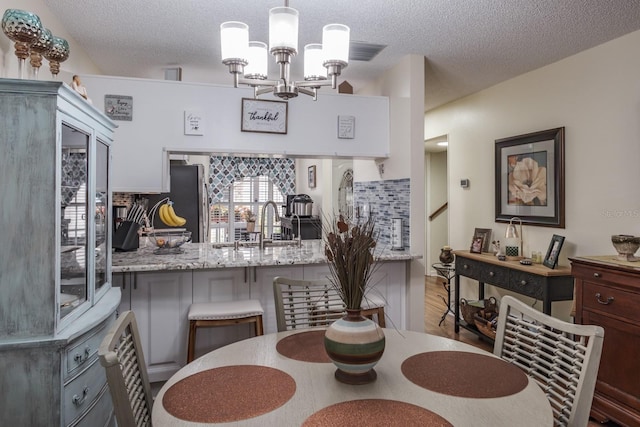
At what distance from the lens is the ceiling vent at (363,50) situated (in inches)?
115

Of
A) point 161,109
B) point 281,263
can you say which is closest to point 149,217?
point 161,109

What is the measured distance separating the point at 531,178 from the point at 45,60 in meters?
3.62

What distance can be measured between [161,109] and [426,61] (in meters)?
2.14

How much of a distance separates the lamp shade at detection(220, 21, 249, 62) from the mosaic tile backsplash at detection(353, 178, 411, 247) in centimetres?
158

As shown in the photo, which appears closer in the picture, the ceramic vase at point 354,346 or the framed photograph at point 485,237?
the ceramic vase at point 354,346

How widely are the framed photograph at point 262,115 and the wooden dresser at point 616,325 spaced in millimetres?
2320

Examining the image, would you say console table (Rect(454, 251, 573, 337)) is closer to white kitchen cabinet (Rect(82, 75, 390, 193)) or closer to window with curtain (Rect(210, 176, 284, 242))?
white kitchen cabinet (Rect(82, 75, 390, 193))

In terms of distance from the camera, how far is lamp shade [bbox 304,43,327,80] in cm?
200

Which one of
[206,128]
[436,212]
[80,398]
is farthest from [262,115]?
[436,212]

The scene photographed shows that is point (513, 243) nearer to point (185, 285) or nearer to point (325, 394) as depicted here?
point (185, 285)

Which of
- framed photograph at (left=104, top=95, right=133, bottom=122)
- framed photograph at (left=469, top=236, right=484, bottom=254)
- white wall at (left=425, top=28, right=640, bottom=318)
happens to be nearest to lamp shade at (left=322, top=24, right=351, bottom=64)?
framed photograph at (left=104, top=95, right=133, bottom=122)

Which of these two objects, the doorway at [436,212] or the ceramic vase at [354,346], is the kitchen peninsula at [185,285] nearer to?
the ceramic vase at [354,346]

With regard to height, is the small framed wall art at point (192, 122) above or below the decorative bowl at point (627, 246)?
above

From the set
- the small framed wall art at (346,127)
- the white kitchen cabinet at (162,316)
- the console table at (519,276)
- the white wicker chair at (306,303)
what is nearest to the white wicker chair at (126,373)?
the white wicker chair at (306,303)
